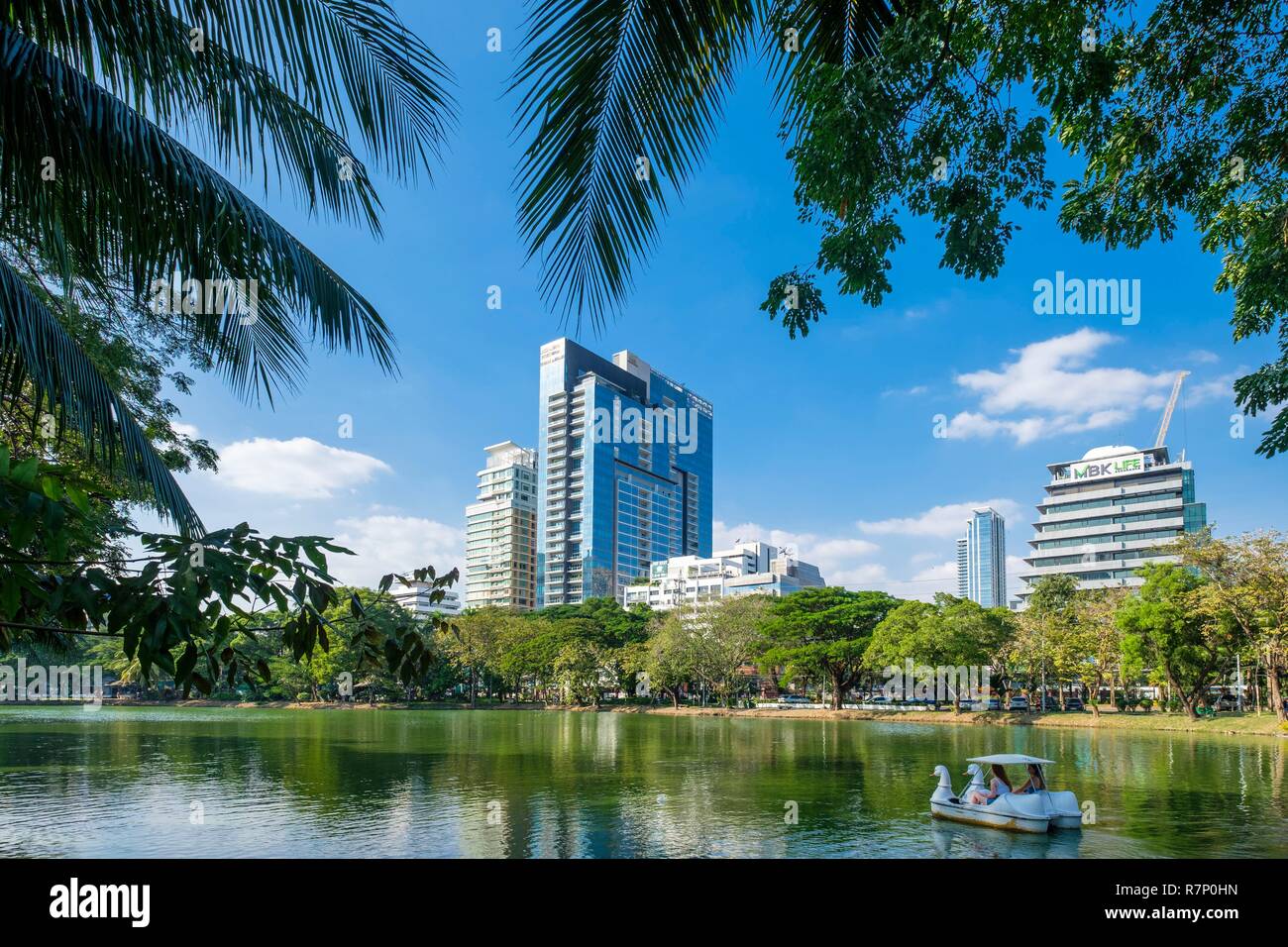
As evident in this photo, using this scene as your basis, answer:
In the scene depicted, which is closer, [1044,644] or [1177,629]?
[1177,629]

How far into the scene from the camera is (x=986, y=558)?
458 ft

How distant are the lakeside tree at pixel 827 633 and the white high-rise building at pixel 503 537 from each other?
49.4 meters

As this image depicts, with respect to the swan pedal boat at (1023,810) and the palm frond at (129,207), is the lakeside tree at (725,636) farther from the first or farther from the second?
the palm frond at (129,207)

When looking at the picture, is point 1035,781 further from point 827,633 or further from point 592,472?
point 592,472

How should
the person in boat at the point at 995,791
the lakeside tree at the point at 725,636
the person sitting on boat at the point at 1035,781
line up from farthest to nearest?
the lakeside tree at the point at 725,636
the person in boat at the point at 995,791
the person sitting on boat at the point at 1035,781

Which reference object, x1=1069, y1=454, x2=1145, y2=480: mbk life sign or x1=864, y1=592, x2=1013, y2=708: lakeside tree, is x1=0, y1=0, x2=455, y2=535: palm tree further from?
x1=1069, y1=454, x2=1145, y2=480: mbk life sign

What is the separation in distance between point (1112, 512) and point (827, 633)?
28.0 metres

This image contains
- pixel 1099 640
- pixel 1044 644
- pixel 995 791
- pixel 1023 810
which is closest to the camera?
pixel 1023 810

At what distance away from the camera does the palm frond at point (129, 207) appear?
2.60 m

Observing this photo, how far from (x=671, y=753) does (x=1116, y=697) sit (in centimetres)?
3060

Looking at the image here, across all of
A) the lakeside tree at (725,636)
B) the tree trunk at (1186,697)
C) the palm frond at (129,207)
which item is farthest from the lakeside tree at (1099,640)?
the palm frond at (129,207)

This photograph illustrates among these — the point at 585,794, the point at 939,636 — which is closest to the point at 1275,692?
the point at 939,636

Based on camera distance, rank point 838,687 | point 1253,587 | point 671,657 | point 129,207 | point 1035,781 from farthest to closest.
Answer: point 671,657 < point 838,687 < point 1253,587 < point 1035,781 < point 129,207
